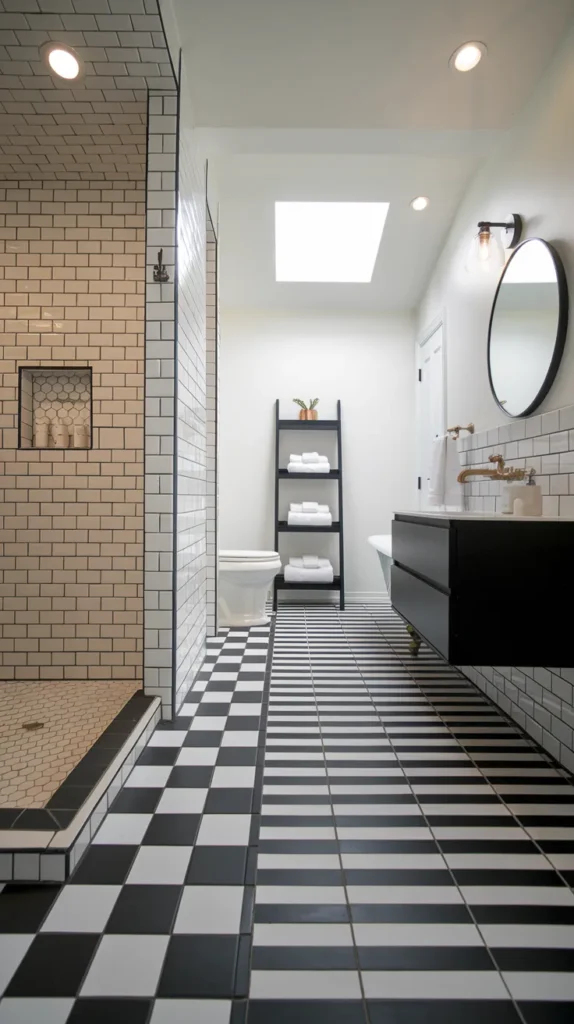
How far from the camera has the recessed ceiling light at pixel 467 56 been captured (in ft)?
7.38

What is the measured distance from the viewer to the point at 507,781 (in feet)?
6.11

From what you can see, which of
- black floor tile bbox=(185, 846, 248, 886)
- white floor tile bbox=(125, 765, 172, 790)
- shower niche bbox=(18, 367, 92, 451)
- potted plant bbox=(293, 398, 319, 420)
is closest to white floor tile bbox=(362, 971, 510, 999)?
black floor tile bbox=(185, 846, 248, 886)

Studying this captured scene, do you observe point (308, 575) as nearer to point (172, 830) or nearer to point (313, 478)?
point (313, 478)

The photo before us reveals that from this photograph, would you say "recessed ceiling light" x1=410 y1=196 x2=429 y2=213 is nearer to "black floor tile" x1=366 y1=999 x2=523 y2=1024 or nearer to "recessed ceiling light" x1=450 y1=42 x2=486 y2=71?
"recessed ceiling light" x1=450 y1=42 x2=486 y2=71

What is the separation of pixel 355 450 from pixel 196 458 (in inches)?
93.4

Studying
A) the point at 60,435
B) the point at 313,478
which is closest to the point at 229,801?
the point at 60,435

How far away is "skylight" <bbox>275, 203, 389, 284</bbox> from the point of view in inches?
175

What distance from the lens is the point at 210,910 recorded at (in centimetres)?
126

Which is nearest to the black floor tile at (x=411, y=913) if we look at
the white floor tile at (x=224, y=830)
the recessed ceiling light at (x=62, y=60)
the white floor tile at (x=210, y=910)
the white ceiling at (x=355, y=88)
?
the white floor tile at (x=210, y=910)

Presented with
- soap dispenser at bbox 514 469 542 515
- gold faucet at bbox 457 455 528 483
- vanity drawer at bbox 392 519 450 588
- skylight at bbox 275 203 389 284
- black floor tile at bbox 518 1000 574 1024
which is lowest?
black floor tile at bbox 518 1000 574 1024

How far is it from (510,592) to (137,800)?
1222 millimetres

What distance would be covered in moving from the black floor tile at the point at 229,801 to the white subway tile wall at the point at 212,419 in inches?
71.9

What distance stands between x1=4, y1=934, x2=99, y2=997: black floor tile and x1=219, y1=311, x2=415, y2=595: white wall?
3.89 metres

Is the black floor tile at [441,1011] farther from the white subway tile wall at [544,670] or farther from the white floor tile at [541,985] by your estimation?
the white subway tile wall at [544,670]
